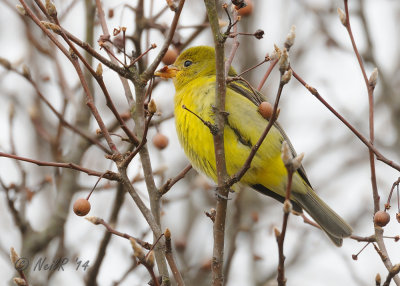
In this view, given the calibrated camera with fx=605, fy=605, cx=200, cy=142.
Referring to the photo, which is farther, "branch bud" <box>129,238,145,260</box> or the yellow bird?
the yellow bird

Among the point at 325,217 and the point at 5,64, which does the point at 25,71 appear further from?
the point at 325,217

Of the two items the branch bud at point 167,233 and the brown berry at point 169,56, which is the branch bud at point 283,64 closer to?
the branch bud at point 167,233

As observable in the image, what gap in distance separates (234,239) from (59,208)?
1355 mm

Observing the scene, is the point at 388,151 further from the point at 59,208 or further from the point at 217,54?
the point at 217,54

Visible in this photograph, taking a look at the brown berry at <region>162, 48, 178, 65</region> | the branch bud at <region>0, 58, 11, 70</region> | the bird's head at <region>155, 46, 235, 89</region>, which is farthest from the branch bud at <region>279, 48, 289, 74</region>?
the bird's head at <region>155, 46, 235, 89</region>

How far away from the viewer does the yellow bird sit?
4098 millimetres

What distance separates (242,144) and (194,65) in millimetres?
1315

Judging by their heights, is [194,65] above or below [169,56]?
above

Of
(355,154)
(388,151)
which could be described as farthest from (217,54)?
(355,154)

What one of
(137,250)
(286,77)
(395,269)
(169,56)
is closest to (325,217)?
(169,56)

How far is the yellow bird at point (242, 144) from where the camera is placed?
4098 millimetres

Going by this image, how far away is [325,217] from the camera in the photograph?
14.5 ft

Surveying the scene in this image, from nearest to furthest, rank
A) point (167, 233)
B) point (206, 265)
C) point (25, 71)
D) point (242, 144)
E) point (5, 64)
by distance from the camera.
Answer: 1. point (167, 233)
2. point (25, 71)
3. point (242, 144)
4. point (5, 64)
5. point (206, 265)

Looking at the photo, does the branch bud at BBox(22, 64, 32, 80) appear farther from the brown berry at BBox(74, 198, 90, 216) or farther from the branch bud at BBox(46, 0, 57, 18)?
the brown berry at BBox(74, 198, 90, 216)
